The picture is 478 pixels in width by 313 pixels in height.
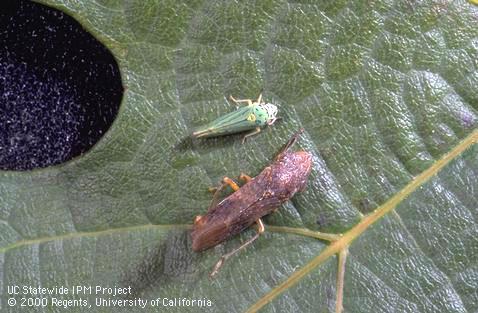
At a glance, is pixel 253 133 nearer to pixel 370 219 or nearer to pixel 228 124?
pixel 228 124

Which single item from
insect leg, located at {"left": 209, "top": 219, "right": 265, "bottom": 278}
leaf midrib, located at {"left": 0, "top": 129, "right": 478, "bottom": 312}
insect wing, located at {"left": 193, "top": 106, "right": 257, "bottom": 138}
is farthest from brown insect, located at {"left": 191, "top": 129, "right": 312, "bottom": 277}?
insect wing, located at {"left": 193, "top": 106, "right": 257, "bottom": 138}

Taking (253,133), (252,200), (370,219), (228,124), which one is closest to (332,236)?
(370,219)

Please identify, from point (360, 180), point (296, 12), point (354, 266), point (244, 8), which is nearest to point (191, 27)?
point (244, 8)

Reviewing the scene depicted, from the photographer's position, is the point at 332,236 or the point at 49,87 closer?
the point at 332,236

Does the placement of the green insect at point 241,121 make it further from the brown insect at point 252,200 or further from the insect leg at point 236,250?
the insect leg at point 236,250

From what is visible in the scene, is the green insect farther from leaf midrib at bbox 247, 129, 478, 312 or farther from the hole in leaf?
leaf midrib at bbox 247, 129, 478, 312

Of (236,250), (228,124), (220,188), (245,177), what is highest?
(228,124)
